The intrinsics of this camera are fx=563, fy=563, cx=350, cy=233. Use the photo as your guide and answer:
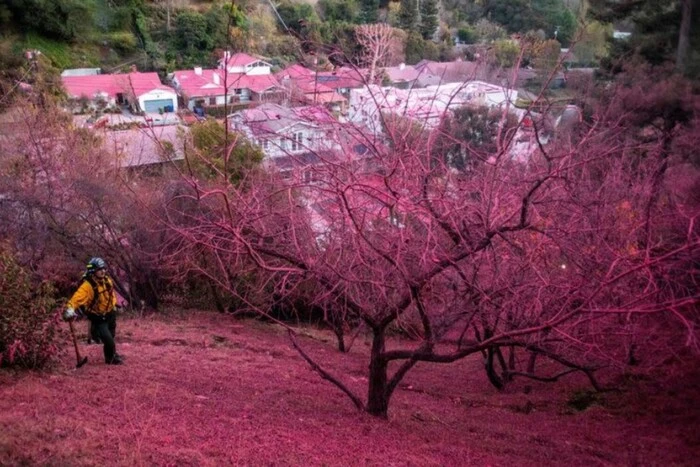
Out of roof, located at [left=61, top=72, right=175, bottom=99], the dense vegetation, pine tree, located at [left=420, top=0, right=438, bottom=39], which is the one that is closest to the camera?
the dense vegetation

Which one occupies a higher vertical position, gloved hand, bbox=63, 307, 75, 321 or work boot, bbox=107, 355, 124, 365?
gloved hand, bbox=63, 307, 75, 321

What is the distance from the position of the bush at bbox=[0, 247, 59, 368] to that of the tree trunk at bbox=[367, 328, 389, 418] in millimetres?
3572

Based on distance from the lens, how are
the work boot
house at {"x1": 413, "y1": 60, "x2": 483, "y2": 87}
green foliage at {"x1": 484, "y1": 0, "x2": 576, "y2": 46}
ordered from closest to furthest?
house at {"x1": 413, "y1": 60, "x2": 483, "y2": 87} < the work boot < green foliage at {"x1": 484, "y1": 0, "x2": 576, "y2": 46}

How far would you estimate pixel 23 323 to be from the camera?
609 centimetres

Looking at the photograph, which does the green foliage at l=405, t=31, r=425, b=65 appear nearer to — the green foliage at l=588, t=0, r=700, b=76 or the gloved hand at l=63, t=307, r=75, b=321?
the green foliage at l=588, t=0, r=700, b=76

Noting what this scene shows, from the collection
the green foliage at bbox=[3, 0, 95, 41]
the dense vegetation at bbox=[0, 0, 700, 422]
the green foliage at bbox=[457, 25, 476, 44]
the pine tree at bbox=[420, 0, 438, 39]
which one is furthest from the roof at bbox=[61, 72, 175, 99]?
the green foliage at bbox=[457, 25, 476, 44]

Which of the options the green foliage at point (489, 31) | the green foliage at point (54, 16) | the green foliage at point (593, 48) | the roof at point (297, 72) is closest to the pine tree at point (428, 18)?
the green foliage at point (489, 31)

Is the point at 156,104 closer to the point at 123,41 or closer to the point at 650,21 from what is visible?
the point at 123,41

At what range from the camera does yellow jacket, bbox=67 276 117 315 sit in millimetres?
6793

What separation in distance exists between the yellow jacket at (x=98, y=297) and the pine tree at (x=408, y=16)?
26.6m

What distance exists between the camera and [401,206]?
4906mm

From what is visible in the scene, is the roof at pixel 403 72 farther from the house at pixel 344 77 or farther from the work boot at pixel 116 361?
the work boot at pixel 116 361

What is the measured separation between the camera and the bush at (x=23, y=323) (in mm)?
5988

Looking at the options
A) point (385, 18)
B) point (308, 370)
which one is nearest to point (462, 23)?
point (385, 18)
